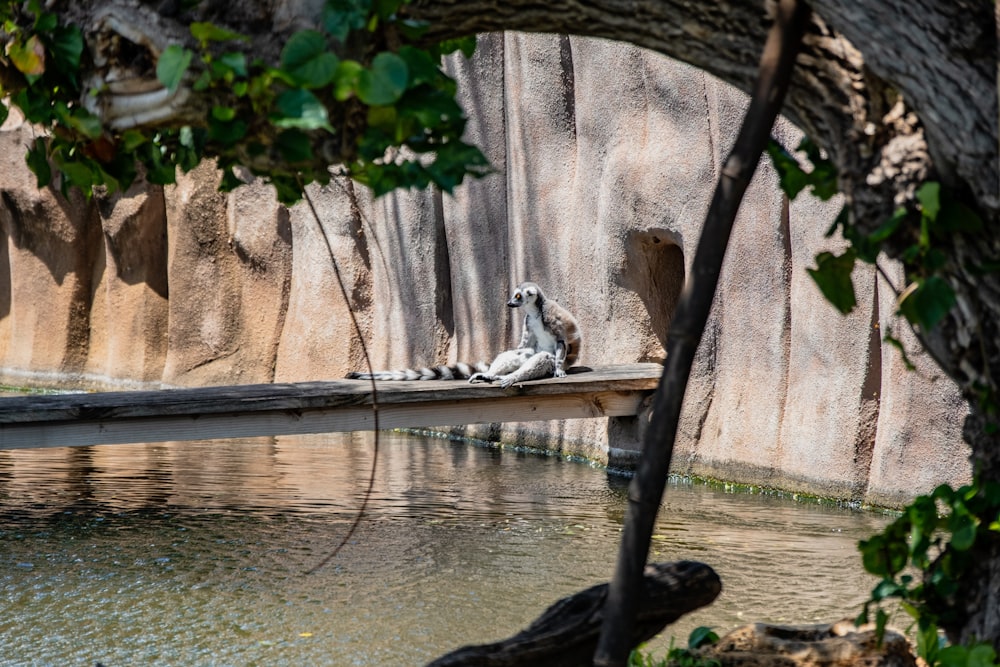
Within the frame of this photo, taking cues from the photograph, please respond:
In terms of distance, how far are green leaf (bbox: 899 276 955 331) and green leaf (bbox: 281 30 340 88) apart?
1.12 metres

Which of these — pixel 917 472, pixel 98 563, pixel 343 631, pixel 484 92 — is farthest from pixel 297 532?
pixel 484 92

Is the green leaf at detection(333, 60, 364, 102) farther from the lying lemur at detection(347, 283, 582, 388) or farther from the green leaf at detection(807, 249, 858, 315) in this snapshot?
the lying lemur at detection(347, 283, 582, 388)

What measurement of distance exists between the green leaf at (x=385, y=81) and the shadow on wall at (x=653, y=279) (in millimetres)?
7065

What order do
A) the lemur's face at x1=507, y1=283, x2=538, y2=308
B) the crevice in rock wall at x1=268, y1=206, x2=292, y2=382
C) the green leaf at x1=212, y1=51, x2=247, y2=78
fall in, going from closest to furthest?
the green leaf at x1=212, y1=51, x2=247, y2=78 < the lemur's face at x1=507, y1=283, x2=538, y2=308 < the crevice in rock wall at x1=268, y1=206, x2=292, y2=382

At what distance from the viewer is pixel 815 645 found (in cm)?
294

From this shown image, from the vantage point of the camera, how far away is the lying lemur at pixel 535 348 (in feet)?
28.3

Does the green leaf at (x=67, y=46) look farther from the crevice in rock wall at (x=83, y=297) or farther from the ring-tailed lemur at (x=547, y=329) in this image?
the crevice in rock wall at (x=83, y=297)

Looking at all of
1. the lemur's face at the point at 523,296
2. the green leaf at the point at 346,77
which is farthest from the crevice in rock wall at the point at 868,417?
the green leaf at the point at 346,77

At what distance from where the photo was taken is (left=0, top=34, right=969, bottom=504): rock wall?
24.4 ft

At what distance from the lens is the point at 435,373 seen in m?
8.88

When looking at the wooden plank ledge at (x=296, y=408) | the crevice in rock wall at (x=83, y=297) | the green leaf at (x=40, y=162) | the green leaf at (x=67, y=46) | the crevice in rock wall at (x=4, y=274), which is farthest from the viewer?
the crevice in rock wall at (x=4, y=274)

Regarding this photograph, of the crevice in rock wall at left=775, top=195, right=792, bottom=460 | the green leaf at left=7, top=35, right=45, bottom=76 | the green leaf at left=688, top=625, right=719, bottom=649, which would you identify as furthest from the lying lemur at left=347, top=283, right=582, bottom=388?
the green leaf at left=7, top=35, right=45, bottom=76

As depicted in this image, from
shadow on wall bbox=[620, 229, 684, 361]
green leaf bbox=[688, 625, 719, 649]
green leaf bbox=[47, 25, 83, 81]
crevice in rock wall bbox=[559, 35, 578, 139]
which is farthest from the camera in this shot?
crevice in rock wall bbox=[559, 35, 578, 139]

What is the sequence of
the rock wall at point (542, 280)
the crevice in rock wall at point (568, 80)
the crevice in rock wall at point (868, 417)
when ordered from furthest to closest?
the crevice in rock wall at point (568, 80), the rock wall at point (542, 280), the crevice in rock wall at point (868, 417)
